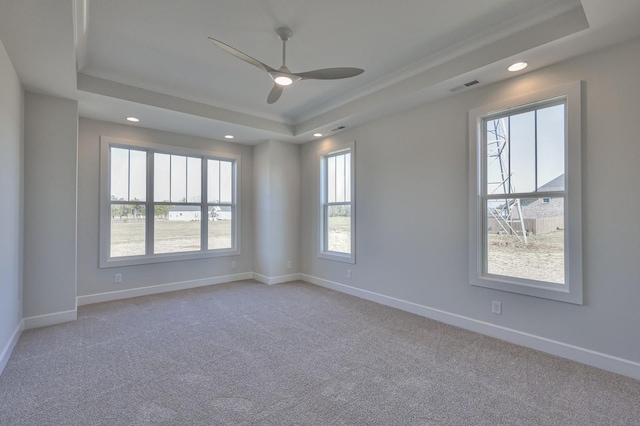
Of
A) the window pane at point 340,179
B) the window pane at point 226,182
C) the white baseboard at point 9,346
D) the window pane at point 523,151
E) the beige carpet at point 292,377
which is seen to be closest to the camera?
the beige carpet at point 292,377

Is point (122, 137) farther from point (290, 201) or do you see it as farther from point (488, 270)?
point (488, 270)

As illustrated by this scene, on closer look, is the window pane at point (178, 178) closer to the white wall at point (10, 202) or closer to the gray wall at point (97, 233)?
the gray wall at point (97, 233)

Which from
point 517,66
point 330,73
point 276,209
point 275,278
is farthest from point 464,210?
point 275,278

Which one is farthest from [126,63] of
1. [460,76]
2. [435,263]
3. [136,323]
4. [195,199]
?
[435,263]

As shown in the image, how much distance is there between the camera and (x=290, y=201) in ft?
18.8

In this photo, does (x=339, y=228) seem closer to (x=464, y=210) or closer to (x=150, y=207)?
(x=464, y=210)

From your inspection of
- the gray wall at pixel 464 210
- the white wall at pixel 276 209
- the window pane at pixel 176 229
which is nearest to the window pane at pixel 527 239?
the gray wall at pixel 464 210

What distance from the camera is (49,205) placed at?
343cm

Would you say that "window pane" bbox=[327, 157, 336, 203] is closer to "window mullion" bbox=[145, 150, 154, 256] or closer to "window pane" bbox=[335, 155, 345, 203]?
"window pane" bbox=[335, 155, 345, 203]

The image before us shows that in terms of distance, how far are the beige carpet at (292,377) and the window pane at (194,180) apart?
234 centimetres

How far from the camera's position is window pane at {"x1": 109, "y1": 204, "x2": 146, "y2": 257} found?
454 centimetres

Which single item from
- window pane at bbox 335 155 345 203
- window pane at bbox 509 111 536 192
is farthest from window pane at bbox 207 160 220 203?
window pane at bbox 509 111 536 192

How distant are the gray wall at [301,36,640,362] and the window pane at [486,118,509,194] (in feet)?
0.77

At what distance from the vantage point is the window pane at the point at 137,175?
4.71 m
